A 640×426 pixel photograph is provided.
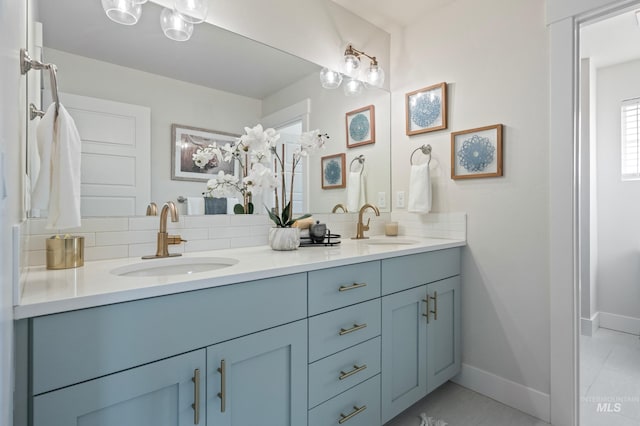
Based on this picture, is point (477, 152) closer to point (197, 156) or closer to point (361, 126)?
point (361, 126)

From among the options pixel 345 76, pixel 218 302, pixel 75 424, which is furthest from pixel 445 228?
pixel 75 424

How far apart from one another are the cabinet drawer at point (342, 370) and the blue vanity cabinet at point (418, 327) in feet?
0.27

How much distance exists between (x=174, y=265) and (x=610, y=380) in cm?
256

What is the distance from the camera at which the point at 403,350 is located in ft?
5.17

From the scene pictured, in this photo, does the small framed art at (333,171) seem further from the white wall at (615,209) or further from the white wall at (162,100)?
the white wall at (615,209)

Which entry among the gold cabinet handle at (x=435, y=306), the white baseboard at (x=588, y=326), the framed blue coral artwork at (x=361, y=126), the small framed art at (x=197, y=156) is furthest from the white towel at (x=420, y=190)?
the white baseboard at (x=588, y=326)

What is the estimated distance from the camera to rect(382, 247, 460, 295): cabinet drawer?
1.51m

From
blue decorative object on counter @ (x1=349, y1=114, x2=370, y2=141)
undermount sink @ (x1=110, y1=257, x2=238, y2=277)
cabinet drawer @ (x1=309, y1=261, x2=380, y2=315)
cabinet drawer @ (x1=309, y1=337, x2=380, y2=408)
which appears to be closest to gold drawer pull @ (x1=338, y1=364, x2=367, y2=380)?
cabinet drawer @ (x1=309, y1=337, x2=380, y2=408)

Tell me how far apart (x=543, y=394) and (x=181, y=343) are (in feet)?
5.83

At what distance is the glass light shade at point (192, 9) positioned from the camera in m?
1.40

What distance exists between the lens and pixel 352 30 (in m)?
2.22

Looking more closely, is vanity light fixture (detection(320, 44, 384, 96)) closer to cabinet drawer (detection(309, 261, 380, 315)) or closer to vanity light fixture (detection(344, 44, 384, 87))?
vanity light fixture (detection(344, 44, 384, 87))

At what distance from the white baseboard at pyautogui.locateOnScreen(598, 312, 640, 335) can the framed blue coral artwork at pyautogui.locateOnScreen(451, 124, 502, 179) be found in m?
2.12

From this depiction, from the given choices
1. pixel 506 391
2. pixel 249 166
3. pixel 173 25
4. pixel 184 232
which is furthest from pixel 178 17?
pixel 506 391
